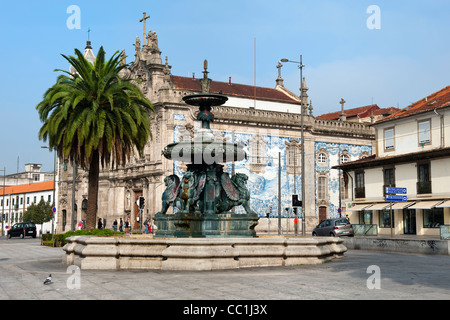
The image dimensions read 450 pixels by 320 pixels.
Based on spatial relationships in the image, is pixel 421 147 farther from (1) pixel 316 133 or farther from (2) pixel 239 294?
(2) pixel 239 294

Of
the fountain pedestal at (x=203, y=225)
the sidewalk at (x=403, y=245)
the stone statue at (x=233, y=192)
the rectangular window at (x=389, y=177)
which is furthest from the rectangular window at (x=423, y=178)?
the fountain pedestal at (x=203, y=225)

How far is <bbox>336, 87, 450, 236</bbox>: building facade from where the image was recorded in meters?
35.1

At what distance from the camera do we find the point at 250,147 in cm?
5175

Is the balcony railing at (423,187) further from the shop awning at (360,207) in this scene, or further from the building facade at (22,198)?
the building facade at (22,198)

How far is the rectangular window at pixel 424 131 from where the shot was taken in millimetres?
36406

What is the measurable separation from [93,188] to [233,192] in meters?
9.99

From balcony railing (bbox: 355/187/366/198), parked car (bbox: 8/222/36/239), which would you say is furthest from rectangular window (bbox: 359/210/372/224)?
parked car (bbox: 8/222/36/239)

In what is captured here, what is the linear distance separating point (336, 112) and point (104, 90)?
193 ft

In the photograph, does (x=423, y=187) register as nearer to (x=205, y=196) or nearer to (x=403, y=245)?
(x=403, y=245)

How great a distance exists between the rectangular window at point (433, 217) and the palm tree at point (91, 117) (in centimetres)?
2031

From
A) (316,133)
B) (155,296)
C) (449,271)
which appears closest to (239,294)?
(155,296)

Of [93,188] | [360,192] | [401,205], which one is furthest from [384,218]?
[93,188]

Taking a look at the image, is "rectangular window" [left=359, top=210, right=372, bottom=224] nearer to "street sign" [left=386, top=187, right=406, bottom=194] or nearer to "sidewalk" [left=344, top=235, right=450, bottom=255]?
"street sign" [left=386, top=187, right=406, bottom=194]

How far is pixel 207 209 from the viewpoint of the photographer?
16.4 meters
